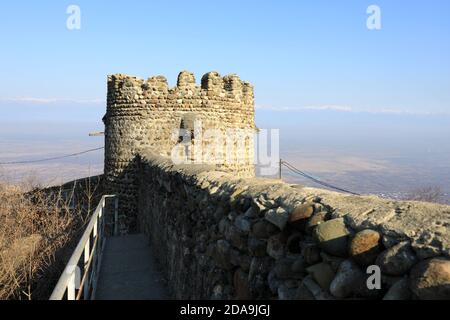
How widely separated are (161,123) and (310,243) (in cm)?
1177

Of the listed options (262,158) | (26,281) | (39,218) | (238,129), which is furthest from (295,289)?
(262,158)

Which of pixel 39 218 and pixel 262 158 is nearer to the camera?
pixel 39 218

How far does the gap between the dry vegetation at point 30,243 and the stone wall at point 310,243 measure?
468 centimetres

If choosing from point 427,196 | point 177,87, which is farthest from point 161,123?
point 427,196

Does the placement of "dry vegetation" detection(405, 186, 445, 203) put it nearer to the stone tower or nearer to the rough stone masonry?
the stone tower

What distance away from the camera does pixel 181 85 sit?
14102 mm

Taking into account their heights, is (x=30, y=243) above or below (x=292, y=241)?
below

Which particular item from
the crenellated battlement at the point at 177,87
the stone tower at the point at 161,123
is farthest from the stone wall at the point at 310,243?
the crenellated battlement at the point at 177,87

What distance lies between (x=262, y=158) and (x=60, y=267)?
1042 centimetres

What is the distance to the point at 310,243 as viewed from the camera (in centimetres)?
Answer: 262

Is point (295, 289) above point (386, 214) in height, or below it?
below

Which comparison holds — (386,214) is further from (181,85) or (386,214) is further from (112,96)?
(112,96)

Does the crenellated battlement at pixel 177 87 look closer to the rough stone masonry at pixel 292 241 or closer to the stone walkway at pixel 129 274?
the stone walkway at pixel 129 274

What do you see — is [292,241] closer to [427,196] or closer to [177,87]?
[177,87]
